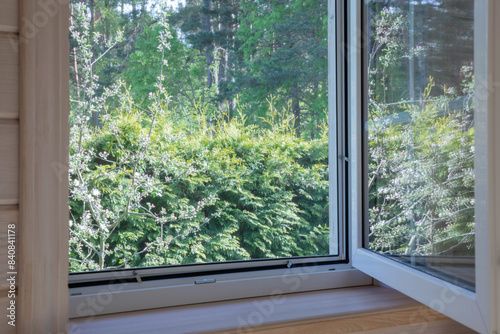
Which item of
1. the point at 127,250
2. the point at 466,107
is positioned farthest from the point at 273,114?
the point at 466,107

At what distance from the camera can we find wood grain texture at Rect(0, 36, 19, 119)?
2.84 feet

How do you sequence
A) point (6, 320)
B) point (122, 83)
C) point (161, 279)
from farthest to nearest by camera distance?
point (122, 83) < point (161, 279) < point (6, 320)

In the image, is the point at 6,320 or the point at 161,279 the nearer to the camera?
the point at 6,320

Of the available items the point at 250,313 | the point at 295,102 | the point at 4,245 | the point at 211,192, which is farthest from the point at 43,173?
the point at 295,102

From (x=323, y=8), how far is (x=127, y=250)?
57.7 inches

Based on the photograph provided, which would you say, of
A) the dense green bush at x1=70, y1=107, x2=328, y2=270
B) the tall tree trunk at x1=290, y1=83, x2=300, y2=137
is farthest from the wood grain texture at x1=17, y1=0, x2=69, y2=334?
the tall tree trunk at x1=290, y1=83, x2=300, y2=137

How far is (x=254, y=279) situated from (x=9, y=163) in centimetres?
77

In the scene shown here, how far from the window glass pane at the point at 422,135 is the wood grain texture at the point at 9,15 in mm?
992

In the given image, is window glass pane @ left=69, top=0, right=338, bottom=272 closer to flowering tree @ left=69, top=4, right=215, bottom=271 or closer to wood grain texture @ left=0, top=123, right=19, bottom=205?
flowering tree @ left=69, top=4, right=215, bottom=271

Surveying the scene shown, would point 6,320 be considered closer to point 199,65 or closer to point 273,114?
point 199,65

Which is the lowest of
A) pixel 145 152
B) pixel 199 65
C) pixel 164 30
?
pixel 145 152

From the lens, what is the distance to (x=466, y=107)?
932 mm

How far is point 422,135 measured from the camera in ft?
3.59

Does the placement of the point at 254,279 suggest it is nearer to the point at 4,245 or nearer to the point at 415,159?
the point at 415,159
